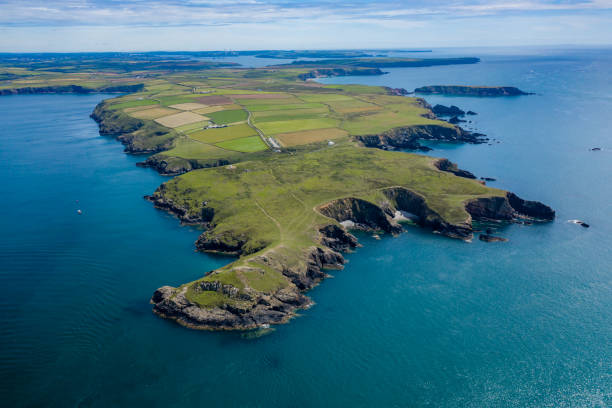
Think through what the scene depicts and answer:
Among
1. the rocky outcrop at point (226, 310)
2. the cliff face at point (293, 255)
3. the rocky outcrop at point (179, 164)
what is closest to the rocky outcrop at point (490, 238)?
the cliff face at point (293, 255)

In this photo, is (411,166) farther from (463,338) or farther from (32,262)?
(32,262)

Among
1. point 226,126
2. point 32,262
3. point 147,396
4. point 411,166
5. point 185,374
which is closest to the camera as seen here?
point 147,396

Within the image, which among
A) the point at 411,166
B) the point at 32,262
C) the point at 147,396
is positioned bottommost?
the point at 147,396

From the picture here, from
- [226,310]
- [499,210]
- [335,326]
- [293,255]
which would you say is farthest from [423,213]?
[226,310]

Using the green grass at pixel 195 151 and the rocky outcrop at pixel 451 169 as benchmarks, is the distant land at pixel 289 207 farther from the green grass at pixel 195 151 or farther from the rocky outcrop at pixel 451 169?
the green grass at pixel 195 151

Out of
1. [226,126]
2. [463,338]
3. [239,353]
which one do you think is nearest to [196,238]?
[239,353]

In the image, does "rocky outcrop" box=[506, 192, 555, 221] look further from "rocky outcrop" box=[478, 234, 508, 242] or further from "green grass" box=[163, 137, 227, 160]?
"green grass" box=[163, 137, 227, 160]
